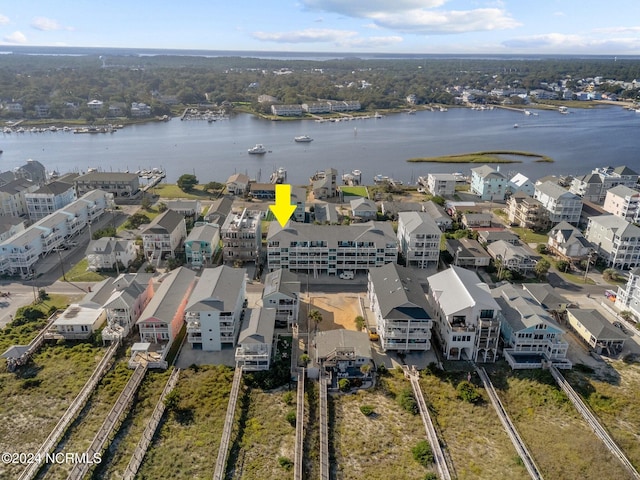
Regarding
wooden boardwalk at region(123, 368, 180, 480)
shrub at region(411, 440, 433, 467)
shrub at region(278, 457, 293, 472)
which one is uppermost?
wooden boardwalk at region(123, 368, 180, 480)

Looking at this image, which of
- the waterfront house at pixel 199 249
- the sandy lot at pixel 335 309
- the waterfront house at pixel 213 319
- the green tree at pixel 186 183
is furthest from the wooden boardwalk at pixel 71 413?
the green tree at pixel 186 183

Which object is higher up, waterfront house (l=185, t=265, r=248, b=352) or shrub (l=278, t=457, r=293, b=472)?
waterfront house (l=185, t=265, r=248, b=352)

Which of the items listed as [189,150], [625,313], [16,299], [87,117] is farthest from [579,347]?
[87,117]

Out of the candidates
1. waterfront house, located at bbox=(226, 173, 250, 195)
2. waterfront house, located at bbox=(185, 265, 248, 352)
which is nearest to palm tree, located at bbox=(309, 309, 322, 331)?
waterfront house, located at bbox=(185, 265, 248, 352)

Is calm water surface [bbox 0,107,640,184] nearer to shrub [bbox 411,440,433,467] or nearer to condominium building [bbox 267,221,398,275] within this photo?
condominium building [bbox 267,221,398,275]

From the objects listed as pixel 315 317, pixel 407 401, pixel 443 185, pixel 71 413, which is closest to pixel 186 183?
pixel 443 185

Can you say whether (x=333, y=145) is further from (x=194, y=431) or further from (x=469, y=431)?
(x=194, y=431)
